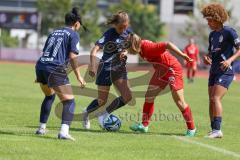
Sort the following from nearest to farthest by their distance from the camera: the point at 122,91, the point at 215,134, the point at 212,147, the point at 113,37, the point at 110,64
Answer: the point at 212,147 → the point at 215,134 → the point at 113,37 → the point at 110,64 → the point at 122,91

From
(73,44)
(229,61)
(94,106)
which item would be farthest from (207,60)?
(73,44)

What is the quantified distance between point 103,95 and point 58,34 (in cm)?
223

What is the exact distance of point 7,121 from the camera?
Result: 1312 cm

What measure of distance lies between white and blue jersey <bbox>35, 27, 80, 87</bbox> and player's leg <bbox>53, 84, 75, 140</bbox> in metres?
0.12

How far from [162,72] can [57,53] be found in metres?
2.20

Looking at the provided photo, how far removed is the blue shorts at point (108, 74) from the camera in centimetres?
1206

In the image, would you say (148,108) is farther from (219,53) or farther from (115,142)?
(115,142)

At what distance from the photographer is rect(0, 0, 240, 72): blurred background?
6844cm

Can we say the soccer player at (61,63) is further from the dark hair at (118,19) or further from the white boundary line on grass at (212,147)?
the white boundary line on grass at (212,147)

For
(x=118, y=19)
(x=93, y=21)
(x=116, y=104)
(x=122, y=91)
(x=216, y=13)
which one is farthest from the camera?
(x=93, y=21)

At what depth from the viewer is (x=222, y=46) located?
11.5 metres

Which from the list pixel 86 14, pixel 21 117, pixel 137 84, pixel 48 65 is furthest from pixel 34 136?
pixel 86 14

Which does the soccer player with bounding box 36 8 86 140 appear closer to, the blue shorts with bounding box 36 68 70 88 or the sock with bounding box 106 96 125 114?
the blue shorts with bounding box 36 68 70 88

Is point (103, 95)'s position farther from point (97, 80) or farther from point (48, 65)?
point (48, 65)
